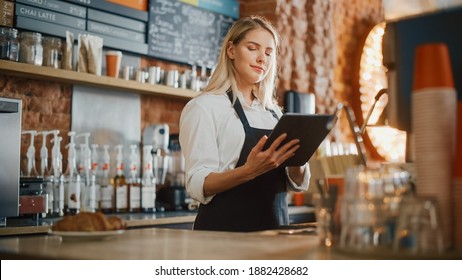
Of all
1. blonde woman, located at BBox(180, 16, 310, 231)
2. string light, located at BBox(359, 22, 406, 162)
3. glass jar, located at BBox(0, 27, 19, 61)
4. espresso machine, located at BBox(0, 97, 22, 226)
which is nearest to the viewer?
blonde woman, located at BBox(180, 16, 310, 231)

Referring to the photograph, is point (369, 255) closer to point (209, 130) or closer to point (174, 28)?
point (209, 130)

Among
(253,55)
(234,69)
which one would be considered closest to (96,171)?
(234,69)

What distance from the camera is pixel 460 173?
127 centimetres

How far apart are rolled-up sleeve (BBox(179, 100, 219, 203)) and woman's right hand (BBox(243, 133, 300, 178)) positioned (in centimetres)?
16

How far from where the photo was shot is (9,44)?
3.19m

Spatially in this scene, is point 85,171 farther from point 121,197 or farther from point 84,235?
point 84,235

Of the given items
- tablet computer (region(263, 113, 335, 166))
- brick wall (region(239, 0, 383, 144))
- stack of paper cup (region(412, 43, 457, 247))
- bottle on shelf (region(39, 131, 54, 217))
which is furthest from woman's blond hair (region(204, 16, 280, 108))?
brick wall (region(239, 0, 383, 144))

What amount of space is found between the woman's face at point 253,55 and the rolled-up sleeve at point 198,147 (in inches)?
10.8

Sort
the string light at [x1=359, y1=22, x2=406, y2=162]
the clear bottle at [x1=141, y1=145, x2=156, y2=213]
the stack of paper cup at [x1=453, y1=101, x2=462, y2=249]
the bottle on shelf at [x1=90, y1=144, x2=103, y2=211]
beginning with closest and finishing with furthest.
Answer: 1. the stack of paper cup at [x1=453, y1=101, x2=462, y2=249]
2. the bottle on shelf at [x1=90, y1=144, x2=103, y2=211]
3. the clear bottle at [x1=141, y1=145, x2=156, y2=213]
4. the string light at [x1=359, y1=22, x2=406, y2=162]

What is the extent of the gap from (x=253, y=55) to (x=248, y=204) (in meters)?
0.58

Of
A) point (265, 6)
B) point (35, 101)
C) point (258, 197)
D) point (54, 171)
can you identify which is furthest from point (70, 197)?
point (265, 6)

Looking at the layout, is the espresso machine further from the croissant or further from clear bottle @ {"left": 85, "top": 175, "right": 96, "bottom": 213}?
the croissant

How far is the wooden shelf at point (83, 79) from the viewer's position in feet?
10.5

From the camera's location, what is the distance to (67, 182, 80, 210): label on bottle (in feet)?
11.3
